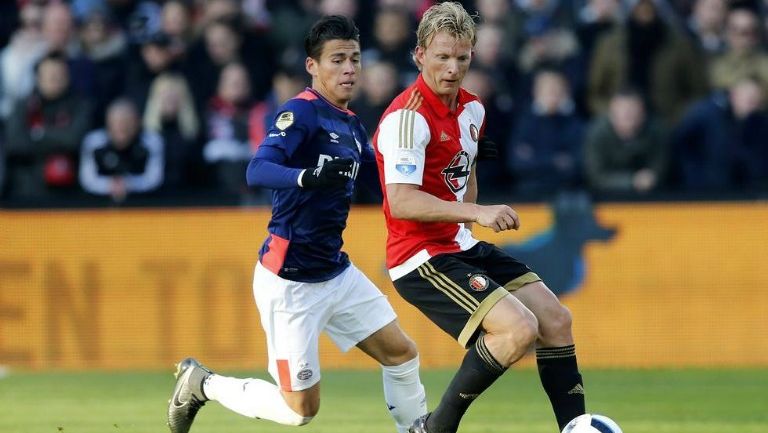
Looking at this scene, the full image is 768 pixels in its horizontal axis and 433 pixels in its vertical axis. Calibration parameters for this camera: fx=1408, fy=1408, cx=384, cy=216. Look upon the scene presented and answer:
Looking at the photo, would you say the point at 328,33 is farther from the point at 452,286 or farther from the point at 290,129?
the point at 452,286

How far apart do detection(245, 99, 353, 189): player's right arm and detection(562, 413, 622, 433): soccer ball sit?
165 centimetres

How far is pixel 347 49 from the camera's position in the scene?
24.8 feet

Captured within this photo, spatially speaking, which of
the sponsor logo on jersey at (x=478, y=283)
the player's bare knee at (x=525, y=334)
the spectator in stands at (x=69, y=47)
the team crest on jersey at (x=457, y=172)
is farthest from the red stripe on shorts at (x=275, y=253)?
the spectator in stands at (x=69, y=47)

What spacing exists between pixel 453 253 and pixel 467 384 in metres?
0.68

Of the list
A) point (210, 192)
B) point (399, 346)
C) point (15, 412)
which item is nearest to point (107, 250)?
point (210, 192)

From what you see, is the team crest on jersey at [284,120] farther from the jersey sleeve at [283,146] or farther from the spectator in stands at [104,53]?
the spectator in stands at [104,53]

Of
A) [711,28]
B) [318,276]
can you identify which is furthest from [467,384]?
[711,28]

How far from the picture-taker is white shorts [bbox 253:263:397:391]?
7.59 metres

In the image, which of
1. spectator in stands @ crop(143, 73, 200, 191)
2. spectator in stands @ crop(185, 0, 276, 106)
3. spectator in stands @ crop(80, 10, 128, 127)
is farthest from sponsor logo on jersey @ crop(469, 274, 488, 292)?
spectator in stands @ crop(80, 10, 128, 127)

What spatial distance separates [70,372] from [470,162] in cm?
668

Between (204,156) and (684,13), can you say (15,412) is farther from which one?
(684,13)

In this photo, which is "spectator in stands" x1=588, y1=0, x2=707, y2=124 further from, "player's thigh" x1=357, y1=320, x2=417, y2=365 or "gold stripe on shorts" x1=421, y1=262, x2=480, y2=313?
"gold stripe on shorts" x1=421, y1=262, x2=480, y2=313

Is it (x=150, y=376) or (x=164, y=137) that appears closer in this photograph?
(x=150, y=376)

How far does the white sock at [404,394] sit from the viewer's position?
25.2 feet
